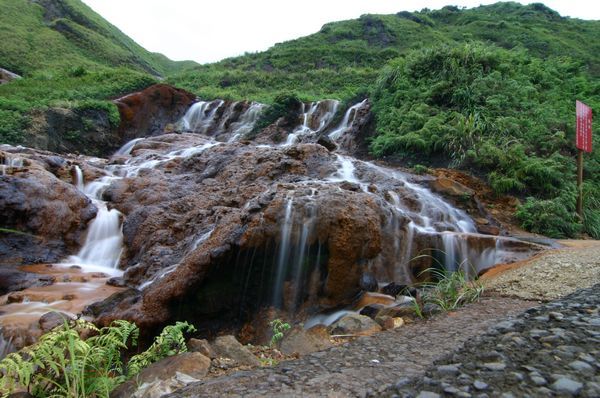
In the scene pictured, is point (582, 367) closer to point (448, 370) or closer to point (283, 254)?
point (448, 370)

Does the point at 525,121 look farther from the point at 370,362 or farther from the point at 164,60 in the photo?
the point at 164,60

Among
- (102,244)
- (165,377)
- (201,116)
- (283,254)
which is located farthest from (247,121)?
(165,377)

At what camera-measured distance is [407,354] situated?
10.0 ft

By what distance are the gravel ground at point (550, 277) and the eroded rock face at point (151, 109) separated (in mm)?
18606

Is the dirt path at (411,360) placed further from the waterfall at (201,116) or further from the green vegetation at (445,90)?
the waterfall at (201,116)

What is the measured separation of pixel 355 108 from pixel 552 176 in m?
8.85

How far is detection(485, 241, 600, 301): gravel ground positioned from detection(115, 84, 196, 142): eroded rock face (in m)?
18.6

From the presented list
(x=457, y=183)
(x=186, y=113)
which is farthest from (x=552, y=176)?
(x=186, y=113)

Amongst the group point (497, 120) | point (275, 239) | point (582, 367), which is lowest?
point (275, 239)

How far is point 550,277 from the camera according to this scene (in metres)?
4.86

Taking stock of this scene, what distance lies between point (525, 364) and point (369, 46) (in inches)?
1705

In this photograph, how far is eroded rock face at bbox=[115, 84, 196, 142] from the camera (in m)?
20.2

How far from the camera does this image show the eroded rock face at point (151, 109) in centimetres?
2017

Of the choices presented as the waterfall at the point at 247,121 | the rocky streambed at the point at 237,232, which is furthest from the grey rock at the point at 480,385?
the waterfall at the point at 247,121
